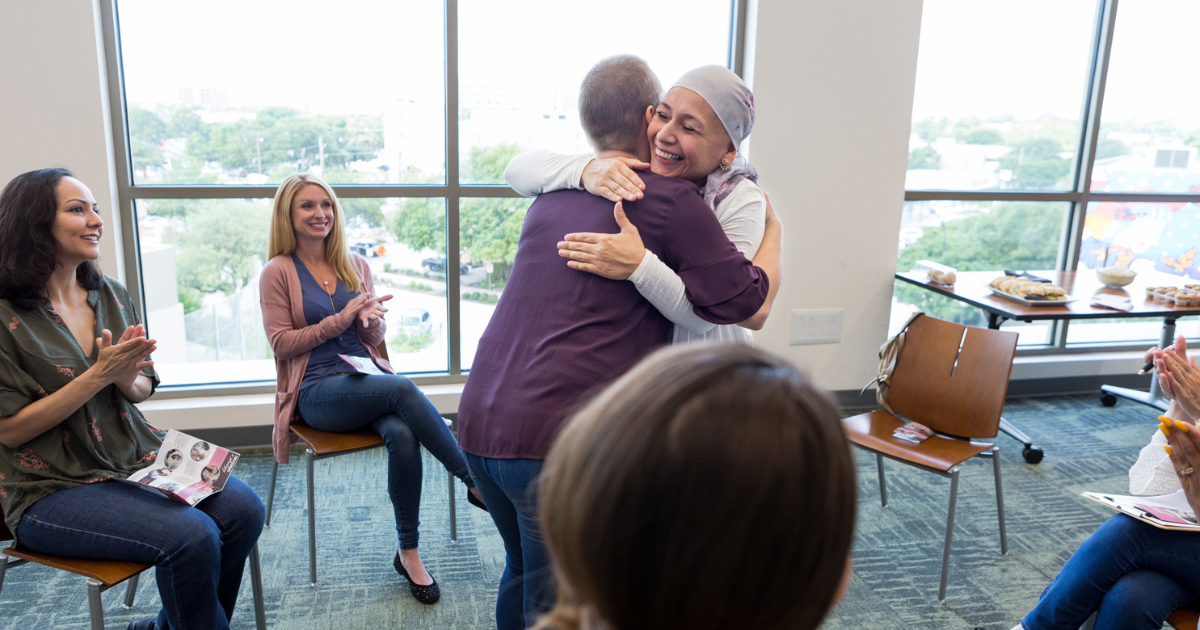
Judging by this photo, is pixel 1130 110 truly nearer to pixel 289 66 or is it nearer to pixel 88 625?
pixel 289 66

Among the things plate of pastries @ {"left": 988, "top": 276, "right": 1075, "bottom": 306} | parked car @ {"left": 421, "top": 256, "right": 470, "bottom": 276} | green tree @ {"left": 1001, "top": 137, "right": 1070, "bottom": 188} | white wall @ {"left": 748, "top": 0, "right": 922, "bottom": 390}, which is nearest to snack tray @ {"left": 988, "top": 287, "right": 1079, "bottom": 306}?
plate of pastries @ {"left": 988, "top": 276, "right": 1075, "bottom": 306}

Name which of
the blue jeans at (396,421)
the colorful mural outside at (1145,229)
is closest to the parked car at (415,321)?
the blue jeans at (396,421)

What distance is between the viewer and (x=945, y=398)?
273 centimetres

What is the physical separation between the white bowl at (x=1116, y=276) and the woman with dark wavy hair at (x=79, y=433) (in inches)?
154

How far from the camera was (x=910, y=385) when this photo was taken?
2838 millimetres

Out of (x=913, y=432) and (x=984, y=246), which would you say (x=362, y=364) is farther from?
(x=984, y=246)

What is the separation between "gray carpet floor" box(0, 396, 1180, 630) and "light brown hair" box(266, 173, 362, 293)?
910mm

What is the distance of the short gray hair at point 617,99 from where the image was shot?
145 centimetres

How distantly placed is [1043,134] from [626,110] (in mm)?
3616

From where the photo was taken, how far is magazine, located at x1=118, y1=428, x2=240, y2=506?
1815 mm

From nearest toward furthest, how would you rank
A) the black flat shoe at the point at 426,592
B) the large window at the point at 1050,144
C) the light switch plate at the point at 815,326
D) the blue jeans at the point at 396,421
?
the black flat shoe at the point at 426,592 → the blue jeans at the point at 396,421 → the light switch plate at the point at 815,326 → the large window at the point at 1050,144

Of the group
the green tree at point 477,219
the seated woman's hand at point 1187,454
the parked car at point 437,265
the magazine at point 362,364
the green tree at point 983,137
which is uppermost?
the green tree at point 983,137

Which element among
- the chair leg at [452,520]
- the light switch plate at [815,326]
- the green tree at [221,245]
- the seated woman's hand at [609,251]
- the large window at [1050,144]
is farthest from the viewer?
the large window at [1050,144]

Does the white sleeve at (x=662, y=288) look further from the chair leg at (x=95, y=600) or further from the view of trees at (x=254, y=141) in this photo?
the view of trees at (x=254, y=141)
